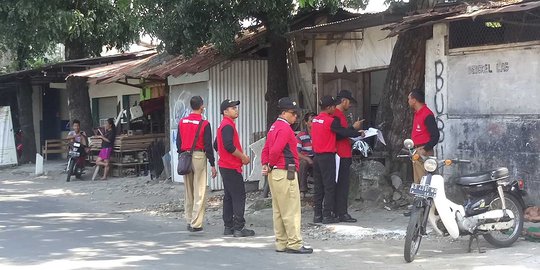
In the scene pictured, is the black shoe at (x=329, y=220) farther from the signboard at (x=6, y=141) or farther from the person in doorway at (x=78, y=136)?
the signboard at (x=6, y=141)

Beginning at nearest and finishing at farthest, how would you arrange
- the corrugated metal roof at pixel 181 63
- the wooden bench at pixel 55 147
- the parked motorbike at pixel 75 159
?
the corrugated metal roof at pixel 181 63, the parked motorbike at pixel 75 159, the wooden bench at pixel 55 147

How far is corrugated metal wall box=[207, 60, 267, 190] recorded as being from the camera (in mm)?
13500

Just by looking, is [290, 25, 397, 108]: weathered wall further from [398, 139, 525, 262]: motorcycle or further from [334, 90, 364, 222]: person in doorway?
[398, 139, 525, 262]: motorcycle

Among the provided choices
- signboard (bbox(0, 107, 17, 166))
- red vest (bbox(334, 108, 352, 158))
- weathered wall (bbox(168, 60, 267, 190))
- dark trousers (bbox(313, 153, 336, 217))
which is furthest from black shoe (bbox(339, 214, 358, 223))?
signboard (bbox(0, 107, 17, 166))

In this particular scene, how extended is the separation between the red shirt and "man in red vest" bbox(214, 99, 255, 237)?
949 mm

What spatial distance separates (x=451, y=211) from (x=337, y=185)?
250cm

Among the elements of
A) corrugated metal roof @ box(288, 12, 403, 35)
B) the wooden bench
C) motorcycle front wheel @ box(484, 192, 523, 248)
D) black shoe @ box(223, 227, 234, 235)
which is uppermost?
corrugated metal roof @ box(288, 12, 403, 35)

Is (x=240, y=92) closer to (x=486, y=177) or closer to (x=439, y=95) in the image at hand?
(x=439, y=95)

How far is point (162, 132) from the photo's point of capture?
715 inches

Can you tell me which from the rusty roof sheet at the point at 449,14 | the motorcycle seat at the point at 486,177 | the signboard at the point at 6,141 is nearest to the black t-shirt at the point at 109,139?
the signboard at the point at 6,141

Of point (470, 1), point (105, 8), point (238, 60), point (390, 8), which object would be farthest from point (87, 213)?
point (105, 8)

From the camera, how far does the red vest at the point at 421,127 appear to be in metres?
9.04

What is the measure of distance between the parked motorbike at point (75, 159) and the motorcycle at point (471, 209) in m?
11.5

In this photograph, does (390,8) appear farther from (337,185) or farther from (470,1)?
(337,185)
